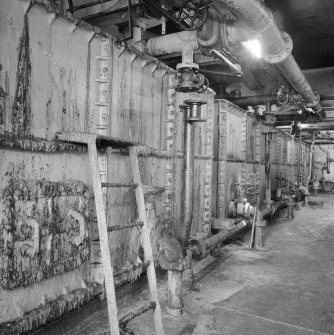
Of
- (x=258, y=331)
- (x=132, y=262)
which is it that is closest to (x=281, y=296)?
(x=258, y=331)

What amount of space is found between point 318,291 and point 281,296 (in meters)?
0.64

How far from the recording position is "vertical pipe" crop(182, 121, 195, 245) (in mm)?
4777

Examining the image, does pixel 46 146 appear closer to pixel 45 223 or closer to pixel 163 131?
pixel 45 223

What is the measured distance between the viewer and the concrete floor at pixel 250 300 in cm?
334

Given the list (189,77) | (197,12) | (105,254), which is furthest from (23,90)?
(189,77)

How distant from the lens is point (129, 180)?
13.0 feet

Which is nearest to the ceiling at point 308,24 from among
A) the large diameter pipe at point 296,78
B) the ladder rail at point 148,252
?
the large diameter pipe at point 296,78

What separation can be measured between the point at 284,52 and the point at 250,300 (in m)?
3.32

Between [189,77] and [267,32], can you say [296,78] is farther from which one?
[189,77]

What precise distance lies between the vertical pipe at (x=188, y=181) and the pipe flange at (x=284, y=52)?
4.63ft

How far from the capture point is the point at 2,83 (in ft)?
7.92

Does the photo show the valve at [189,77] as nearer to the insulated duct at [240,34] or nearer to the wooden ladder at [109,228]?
the insulated duct at [240,34]

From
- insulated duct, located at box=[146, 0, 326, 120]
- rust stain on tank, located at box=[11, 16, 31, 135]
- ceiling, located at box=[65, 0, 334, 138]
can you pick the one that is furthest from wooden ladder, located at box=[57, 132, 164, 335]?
ceiling, located at box=[65, 0, 334, 138]

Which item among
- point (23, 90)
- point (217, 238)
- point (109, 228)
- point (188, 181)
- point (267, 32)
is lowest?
point (217, 238)
